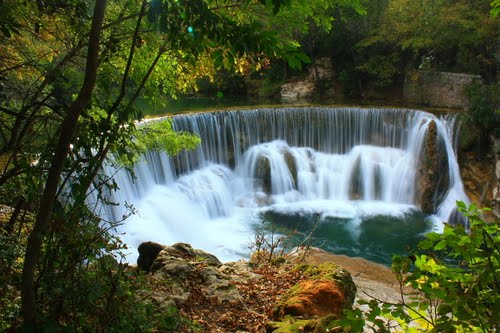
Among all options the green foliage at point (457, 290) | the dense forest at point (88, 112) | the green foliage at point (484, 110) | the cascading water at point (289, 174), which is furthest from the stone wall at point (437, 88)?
the green foliage at point (457, 290)

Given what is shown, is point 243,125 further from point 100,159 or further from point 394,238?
point 100,159

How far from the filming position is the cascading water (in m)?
11.5

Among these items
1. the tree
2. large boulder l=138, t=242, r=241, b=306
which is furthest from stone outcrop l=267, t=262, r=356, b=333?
the tree

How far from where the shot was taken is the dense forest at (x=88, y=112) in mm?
2023

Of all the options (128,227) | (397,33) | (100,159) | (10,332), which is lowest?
(128,227)

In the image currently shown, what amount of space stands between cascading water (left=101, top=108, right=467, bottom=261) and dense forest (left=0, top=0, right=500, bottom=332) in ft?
11.3

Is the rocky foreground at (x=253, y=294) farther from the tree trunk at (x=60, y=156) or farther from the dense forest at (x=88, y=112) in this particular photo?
the tree trunk at (x=60, y=156)

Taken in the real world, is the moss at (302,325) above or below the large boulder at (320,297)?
above

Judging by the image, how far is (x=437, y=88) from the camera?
17.1m

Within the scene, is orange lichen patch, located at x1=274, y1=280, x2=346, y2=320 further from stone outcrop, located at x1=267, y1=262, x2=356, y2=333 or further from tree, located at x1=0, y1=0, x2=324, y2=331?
tree, located at x1=0, y1=0, x2=324, y2=331

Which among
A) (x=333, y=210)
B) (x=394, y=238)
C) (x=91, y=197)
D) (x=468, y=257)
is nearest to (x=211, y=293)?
(x=468, y=257)

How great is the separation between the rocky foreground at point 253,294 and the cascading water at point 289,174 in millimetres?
5145

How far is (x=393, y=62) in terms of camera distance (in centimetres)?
1903

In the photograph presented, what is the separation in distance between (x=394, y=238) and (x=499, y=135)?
5.24 metres
